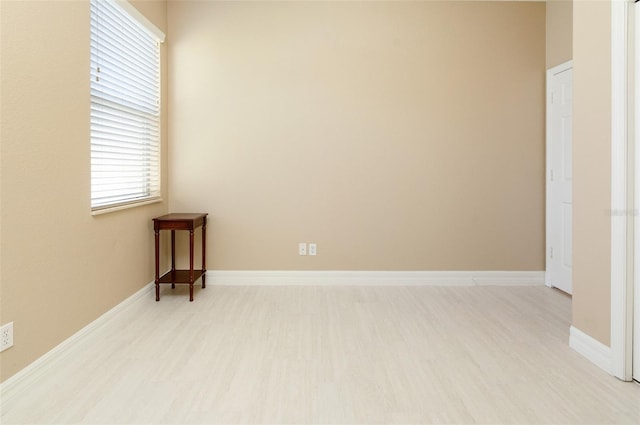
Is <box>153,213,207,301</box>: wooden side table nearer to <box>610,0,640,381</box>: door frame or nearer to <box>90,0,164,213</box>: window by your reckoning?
<box>90,0,164,213</box>: window

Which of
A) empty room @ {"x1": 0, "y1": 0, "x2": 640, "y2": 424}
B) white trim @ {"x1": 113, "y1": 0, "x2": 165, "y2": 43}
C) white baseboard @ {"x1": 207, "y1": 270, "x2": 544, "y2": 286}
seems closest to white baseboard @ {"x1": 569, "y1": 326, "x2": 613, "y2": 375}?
empty room @ {"x1": 0, "y1": 0, "x2": 640, "y2": 424}

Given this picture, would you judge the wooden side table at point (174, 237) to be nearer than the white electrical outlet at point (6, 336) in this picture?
No

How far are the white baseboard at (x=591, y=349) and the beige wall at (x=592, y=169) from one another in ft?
0.12

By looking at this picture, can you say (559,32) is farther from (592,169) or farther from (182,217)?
(182,217)

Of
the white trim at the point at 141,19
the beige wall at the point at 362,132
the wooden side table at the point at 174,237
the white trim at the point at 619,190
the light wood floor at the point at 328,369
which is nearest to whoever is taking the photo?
the light wood floor at the point at 328,369

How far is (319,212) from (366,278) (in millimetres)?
807

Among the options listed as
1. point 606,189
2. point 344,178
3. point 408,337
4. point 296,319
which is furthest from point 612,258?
point 344,178

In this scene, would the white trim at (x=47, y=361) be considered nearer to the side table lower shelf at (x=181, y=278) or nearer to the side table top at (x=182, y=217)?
the side table lower shelf at (x=181, y=278)

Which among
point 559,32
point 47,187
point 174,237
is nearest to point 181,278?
point 174,237

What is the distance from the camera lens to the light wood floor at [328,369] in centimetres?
195

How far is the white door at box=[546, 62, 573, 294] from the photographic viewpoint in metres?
4.03

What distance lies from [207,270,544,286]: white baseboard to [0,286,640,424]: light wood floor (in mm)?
656

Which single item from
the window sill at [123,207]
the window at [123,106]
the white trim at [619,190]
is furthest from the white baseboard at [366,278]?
the white trim at [619,190]

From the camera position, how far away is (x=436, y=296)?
392 centimetres
